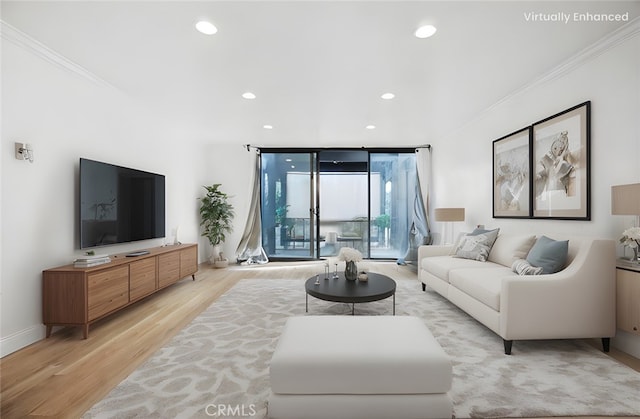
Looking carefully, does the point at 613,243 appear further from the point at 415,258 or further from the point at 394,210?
the point at 394,210

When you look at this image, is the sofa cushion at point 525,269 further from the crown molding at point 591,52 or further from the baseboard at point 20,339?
the baseboard at point 20,339

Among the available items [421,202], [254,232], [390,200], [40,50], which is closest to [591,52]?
[421,202]

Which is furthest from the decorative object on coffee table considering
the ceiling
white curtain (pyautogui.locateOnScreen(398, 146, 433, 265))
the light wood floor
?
white curtain (pyautogui.locateOnScreen(398, 146, 433, 265))

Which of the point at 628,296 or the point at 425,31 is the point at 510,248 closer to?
the point at 628,296

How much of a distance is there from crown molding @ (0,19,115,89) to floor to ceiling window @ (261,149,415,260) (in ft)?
12.5

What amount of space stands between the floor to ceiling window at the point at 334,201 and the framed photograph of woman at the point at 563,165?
3205 millimetres

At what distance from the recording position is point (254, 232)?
636 centimetres

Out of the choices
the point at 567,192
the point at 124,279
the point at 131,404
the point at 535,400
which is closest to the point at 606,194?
the point at 567,192

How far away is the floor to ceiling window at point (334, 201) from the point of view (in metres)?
6.50

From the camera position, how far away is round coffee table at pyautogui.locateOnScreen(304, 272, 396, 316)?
8.87 feet

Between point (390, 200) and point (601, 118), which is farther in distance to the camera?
point (390, 200)

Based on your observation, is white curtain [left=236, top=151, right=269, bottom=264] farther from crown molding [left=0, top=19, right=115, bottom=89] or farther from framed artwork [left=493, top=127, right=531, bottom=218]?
framed artwork [left=493, top=127, right=531, bottom=218]

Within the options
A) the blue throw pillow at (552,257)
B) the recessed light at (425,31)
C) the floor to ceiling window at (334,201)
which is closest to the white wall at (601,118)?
the blue throw pillow at (552,257)

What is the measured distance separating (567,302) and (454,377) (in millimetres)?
1154
